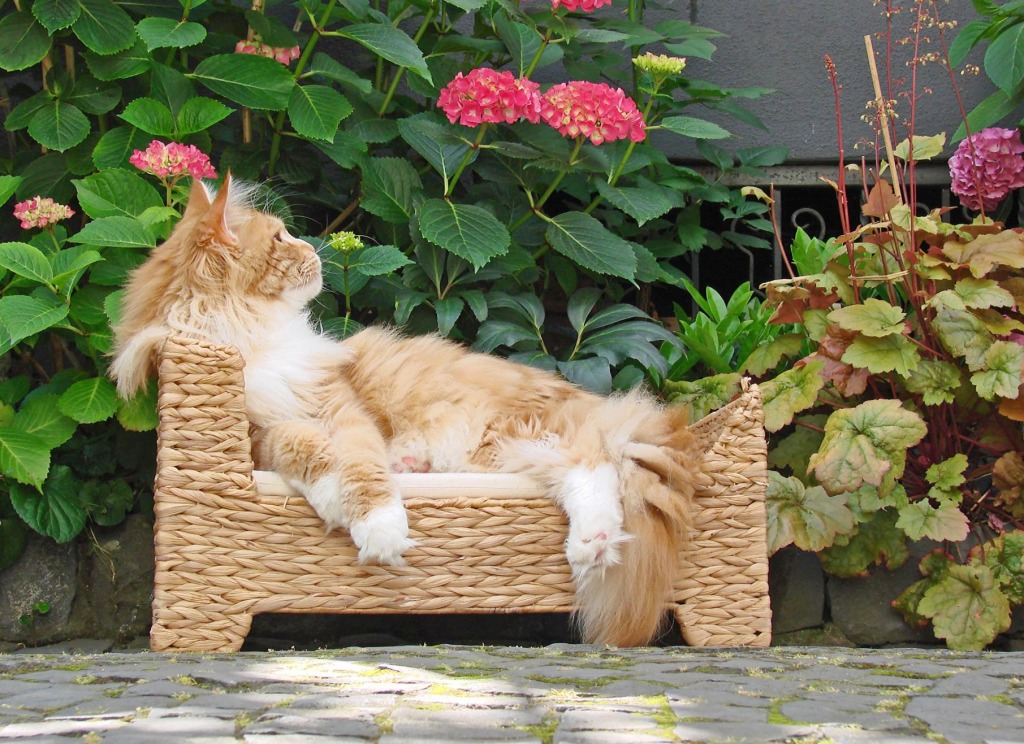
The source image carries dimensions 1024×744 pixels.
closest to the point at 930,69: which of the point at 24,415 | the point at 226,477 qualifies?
the point at 226,477

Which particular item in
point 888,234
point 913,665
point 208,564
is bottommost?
point 913,665

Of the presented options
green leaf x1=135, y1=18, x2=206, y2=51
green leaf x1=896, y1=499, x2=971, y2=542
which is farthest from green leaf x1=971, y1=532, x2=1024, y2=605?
green leaf x1=135, y1=18, x2=206, y2=51

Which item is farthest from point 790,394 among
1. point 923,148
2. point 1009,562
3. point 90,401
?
point 90,401

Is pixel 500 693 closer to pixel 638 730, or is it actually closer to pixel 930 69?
pixel 638 730

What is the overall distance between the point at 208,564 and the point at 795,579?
5.30 ft

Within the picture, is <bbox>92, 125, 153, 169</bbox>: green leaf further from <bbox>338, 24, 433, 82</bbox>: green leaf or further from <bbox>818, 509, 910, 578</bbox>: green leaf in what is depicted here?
<bbox>818, 509, 910, 578</bbox>: green leaf

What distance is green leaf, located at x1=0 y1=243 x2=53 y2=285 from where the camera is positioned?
2.58 metres

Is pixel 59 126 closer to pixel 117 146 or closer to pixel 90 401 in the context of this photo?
pixel 117 146

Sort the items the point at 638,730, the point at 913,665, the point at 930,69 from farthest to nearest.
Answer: the point at 930,69 → the point at 913,665 → the point at 638,730

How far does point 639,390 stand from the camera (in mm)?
2662

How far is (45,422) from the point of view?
2.77 metres

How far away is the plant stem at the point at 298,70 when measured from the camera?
3064mm

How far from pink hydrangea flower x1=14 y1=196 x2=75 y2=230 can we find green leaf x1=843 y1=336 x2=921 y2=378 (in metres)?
2.14

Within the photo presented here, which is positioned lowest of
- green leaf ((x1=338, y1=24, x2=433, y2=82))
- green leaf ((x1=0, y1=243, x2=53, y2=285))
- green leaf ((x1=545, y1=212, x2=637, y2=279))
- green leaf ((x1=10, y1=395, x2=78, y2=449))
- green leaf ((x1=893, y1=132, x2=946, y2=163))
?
green leaf ((x1=10, y1=395, x2=78, y2=449))
